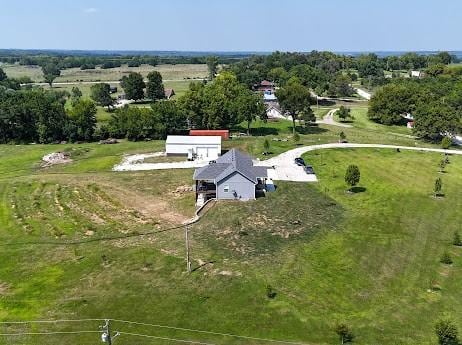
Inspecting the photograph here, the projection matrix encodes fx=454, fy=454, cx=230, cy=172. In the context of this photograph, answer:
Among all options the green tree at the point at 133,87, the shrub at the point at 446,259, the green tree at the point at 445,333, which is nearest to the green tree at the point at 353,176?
the shrub at the point at 446,259

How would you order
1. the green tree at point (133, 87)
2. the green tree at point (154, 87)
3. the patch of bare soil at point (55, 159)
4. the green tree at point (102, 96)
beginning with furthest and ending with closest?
1. the green tree at point (154, 87)
2. the green tree at point (133, 87)
3. the green tree at point (102, 96)
4. the patch of bare soil at point (55, 159)

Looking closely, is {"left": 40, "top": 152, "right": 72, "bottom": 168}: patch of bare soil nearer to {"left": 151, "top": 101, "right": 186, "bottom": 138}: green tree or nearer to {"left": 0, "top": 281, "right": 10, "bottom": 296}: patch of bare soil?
{"left": 151, "top": 101, "right": 186, "bottom": 138}: green tree

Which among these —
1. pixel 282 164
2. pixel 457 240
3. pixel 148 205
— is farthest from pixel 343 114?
pixel 148 205

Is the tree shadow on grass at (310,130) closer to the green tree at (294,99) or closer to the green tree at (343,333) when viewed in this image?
the green tree at (294,99)

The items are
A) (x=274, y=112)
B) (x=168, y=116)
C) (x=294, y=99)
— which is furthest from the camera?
(x=274, y=112)

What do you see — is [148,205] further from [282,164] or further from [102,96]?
[102,96]

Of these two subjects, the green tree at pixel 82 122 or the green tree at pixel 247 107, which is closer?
the green tree at pixel 247 107

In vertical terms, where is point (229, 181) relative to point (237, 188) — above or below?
above
